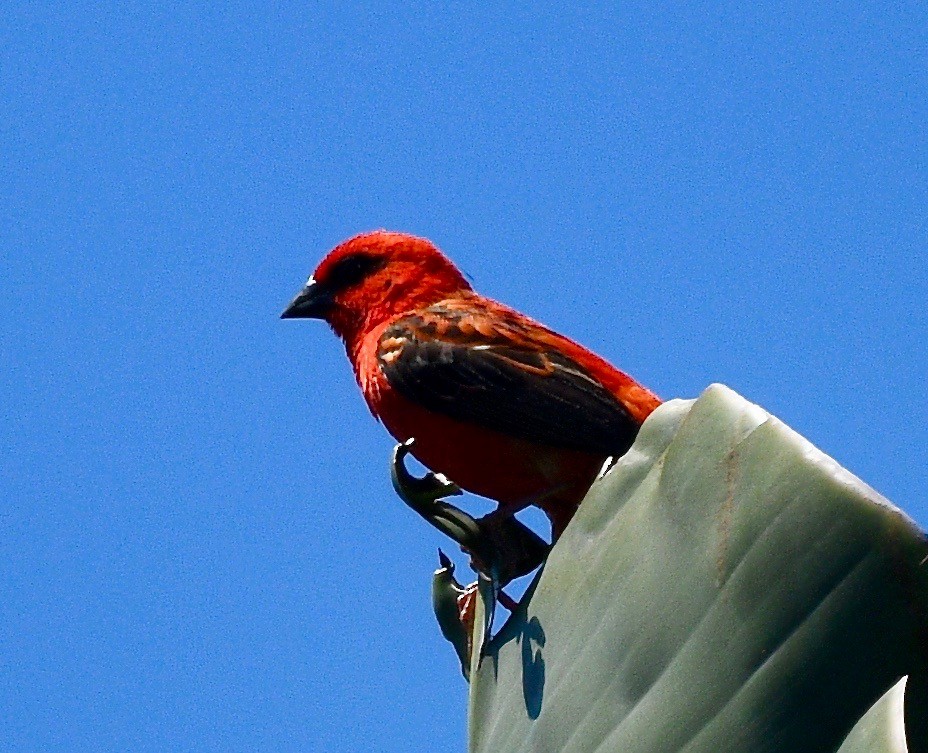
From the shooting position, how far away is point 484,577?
3451mm

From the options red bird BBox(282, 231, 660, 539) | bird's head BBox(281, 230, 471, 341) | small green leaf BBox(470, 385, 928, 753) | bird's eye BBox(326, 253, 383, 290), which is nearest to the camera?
small green leaf BBox(470, 385, 928, 753)

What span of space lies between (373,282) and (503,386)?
126cm

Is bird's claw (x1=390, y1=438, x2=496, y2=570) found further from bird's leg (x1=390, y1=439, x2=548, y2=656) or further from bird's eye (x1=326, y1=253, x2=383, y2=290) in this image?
bird's eye (x1=326, y1=253, x2=383, y2=290)

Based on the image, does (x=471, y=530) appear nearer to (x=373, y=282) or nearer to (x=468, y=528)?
(x=468, y=528)

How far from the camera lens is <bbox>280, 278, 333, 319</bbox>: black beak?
660 centimetres

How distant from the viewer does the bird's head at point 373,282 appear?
640cm

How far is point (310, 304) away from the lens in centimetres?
664

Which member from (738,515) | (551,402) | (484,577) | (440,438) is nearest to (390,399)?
(440,438)

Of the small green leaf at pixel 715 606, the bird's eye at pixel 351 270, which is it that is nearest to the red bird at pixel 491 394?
the bird's eye at pixel 351 270

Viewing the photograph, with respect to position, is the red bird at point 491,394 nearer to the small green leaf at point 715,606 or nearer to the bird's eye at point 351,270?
the bird's eye at point 351,270

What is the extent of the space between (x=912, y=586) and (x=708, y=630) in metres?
0.37

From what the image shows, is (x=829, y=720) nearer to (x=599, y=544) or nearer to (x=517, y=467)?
(x=599, y=544)

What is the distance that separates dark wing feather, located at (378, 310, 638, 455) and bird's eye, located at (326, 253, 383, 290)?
0.69 meters

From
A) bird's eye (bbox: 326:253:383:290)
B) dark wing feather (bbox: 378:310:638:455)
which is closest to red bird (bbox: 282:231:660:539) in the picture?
dark wing feather (bbox: 378:310:638:455)
